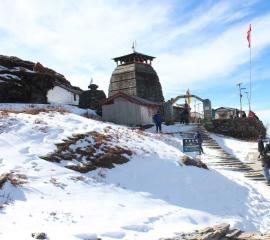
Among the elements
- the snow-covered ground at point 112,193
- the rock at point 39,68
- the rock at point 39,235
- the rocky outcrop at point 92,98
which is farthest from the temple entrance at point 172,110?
the rock at point 39,235

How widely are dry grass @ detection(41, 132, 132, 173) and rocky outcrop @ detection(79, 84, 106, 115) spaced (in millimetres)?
28265

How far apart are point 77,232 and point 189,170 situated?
10017 mm

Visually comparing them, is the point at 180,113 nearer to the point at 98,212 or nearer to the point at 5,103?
the point at 5,103

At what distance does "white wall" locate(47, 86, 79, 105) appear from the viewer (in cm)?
4741

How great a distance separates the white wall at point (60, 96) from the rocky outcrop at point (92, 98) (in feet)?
7.26

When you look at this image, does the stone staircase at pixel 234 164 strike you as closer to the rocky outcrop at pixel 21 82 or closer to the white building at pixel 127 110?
the white building at pixel 127 110

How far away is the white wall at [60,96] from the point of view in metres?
47.4

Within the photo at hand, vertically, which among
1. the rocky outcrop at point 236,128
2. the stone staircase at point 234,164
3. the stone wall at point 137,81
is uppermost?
the stone wall at point 137,81

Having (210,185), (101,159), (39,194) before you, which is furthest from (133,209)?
(210,185)

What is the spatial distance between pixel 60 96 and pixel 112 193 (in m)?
35.7

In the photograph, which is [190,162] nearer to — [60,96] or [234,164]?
[234,164]

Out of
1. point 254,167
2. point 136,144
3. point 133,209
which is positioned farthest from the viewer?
point 254,167

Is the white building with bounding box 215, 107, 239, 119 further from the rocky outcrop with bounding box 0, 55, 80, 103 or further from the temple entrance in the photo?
the rocky outcrop with bounding box 0, 55, 80, 103

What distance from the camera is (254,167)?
83.4 ft
